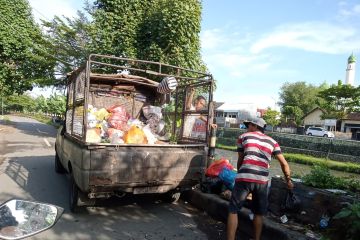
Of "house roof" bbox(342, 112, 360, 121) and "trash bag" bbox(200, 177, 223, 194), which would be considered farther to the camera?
"house roof" bbox(342, 112, 360, 121)

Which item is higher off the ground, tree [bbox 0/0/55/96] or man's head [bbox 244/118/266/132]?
tree [bbox 0/0/55/96]

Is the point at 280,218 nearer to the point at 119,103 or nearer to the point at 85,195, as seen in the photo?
the point at 85,195

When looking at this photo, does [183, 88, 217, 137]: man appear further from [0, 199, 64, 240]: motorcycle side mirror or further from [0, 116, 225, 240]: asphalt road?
[0, 199, 64, 240]: motorcycle side mirror

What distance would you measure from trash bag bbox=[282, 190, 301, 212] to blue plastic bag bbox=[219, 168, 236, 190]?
4.60 feet

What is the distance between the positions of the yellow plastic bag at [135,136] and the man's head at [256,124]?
217cm

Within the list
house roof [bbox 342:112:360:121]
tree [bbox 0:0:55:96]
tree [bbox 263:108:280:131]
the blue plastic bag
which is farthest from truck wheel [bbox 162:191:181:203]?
tree [bbox 263:108:280:131]

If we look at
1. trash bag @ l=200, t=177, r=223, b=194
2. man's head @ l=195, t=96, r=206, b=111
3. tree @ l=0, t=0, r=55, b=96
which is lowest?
trash bag @ l=200, t=177, r=223, b=194

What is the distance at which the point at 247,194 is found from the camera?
4590mm

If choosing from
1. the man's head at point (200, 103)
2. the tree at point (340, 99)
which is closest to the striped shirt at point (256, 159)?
the man's head at point (200, 103)

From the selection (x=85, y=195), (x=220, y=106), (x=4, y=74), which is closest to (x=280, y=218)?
(x=85, y=195)

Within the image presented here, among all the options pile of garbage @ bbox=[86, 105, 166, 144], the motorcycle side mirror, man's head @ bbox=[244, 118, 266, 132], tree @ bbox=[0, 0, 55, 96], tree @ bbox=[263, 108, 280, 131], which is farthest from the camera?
tree @ bbox=[263, 108, 280, 131]

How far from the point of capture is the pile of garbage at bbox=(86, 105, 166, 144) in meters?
6.12

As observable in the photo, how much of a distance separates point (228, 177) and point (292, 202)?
5.31ft

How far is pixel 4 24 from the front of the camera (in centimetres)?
2319
